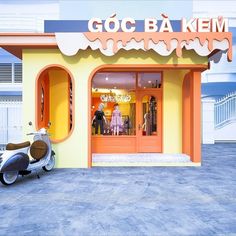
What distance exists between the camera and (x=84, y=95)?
1004 centimetres

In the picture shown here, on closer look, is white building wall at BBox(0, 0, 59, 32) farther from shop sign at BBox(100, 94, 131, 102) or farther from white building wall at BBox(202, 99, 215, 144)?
white building wall at BBox(202, 99, 215, 144)

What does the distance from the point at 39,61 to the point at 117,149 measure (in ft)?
15.1

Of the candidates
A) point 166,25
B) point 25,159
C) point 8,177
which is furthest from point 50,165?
point 166,25

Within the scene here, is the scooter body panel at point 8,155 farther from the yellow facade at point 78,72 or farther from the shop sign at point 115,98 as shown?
the shop sign at point 115,98

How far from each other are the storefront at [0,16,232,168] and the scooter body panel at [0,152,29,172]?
2264 millimetres

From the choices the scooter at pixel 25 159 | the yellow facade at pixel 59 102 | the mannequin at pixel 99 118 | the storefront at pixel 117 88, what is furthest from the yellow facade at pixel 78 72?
the mannequin at pixel 99 118

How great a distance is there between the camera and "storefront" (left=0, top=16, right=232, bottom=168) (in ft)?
30.0

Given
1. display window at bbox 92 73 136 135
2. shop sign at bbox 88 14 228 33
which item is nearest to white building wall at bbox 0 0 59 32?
display window at bbox 92 73 136 135

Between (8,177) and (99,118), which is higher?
(99,118)

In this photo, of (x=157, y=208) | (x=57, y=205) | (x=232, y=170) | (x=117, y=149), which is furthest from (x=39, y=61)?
(x=232, y=170)

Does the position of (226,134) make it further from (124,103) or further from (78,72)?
(78,72)

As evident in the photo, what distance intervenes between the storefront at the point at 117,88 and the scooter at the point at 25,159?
100 cm

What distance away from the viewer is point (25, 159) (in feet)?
25.3

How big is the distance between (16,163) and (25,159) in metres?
0.33
